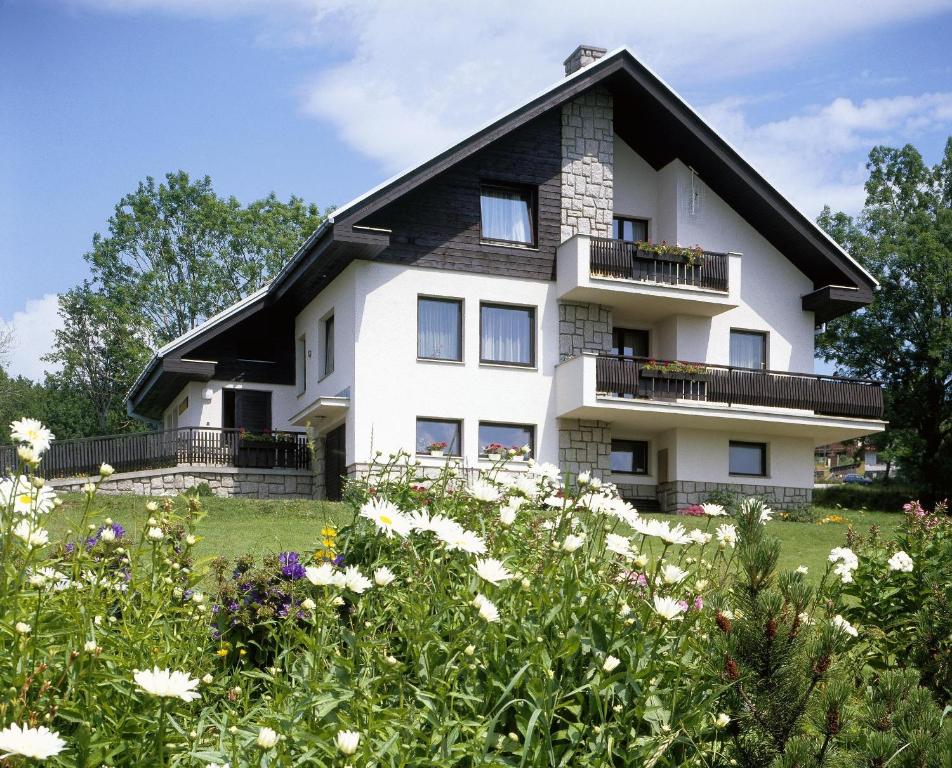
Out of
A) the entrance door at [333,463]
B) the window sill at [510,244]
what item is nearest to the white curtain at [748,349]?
the window sill at [510,244]

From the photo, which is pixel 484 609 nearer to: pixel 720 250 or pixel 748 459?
pixel 748 459

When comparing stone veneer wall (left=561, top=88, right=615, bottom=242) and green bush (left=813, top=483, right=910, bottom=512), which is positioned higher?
stone veneer wall (left=561, top=88, right=615, bottom=242)

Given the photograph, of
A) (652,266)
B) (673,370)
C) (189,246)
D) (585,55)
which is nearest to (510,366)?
(673,370)

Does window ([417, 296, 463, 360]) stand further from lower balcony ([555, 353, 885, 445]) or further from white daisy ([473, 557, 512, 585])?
white daisy ([473, 557, 512, 585])

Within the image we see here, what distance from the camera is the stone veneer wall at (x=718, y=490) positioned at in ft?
76.3

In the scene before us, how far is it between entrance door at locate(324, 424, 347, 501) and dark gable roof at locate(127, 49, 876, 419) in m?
3.23

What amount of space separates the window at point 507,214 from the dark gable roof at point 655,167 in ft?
5.03

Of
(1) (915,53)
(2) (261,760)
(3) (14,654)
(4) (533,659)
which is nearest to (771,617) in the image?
(4) (533,659)

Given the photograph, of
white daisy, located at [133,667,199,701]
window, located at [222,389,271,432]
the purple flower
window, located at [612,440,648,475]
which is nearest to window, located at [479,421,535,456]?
window, located at [612,440,648,475]

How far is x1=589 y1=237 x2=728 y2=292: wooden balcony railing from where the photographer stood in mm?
22766

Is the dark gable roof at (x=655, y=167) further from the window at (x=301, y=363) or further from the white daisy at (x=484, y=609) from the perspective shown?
the white daisy at (x=484, y=609)

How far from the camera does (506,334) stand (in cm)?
2277

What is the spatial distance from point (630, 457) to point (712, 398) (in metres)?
2.43

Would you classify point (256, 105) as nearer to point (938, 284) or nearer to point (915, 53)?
point (915, 53)
